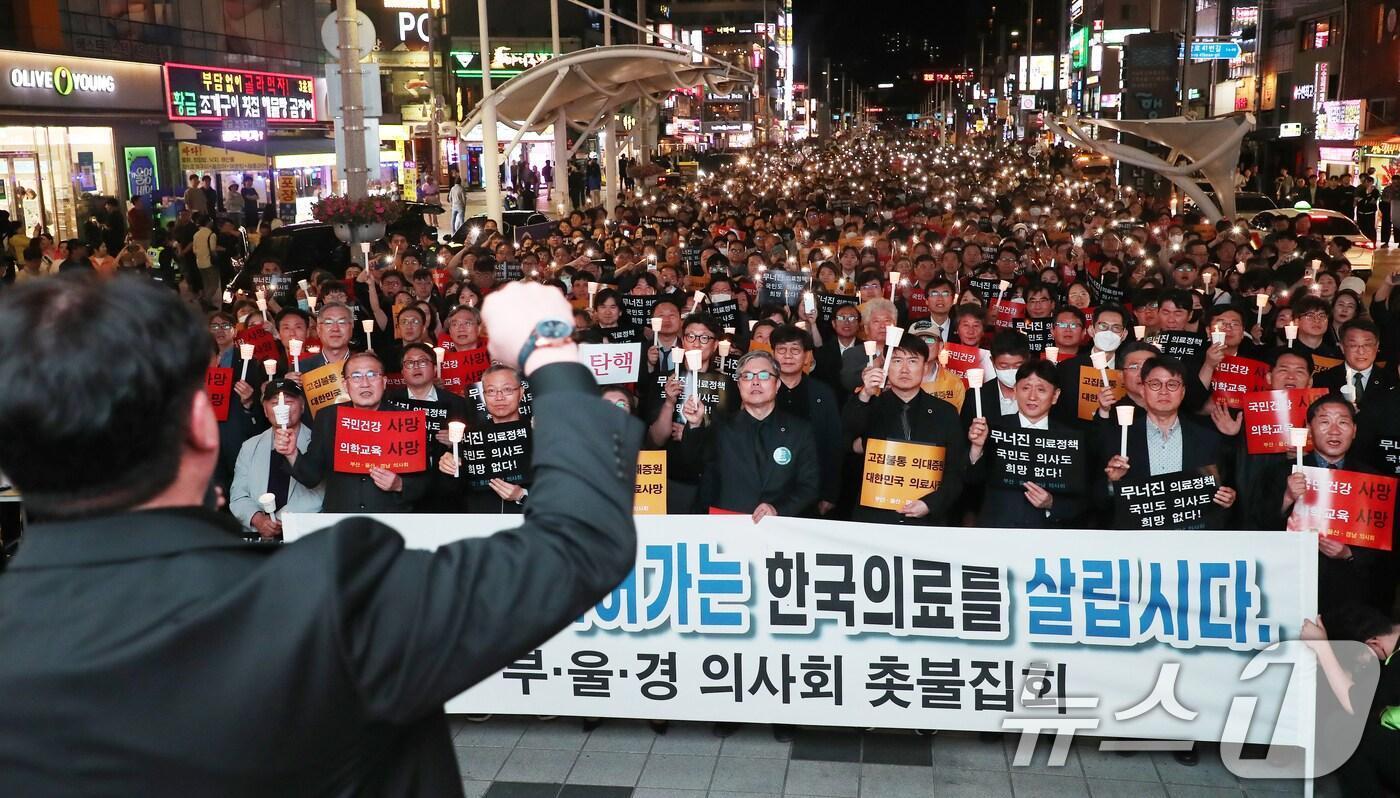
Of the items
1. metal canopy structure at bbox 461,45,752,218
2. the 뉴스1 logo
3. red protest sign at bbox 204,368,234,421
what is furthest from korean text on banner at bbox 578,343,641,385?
the 뉴스1 logo

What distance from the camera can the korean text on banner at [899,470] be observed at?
6.50m

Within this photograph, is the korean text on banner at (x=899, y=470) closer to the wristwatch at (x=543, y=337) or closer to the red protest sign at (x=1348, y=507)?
the red protest sign at (x=1348, y=507)

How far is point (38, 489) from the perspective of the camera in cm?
156

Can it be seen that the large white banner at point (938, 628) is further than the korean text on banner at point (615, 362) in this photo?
No

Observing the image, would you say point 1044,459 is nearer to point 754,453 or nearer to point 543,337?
point 754,453

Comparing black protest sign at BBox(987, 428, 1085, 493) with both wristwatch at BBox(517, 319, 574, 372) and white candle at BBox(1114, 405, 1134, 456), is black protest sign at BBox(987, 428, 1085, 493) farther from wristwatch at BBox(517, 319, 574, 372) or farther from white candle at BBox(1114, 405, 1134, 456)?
wristwatch at BBox(517, 319, 574, 372)

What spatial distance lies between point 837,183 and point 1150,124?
2176cm

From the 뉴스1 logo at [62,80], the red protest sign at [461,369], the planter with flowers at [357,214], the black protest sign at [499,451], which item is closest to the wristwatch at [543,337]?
the black protest sign at [499,451]

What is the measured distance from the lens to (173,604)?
4.91 ft

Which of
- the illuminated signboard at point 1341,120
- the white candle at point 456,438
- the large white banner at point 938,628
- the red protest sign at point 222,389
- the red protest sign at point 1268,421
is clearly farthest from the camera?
the illuminated signboard at point 1341,120

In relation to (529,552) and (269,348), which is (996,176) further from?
(529,552)

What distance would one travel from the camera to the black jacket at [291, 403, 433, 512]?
6605mm

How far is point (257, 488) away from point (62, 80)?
21.7 m

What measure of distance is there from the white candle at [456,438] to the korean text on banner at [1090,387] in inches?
161
